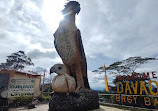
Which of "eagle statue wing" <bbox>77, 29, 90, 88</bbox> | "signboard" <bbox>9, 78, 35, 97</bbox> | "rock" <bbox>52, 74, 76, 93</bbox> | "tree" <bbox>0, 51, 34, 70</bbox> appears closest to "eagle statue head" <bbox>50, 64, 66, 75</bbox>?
"rock" <bbox>52, 74, 76, 93</bbox>

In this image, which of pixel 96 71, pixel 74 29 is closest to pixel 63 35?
pixel 74 29

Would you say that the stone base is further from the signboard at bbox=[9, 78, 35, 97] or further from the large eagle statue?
the signboard at bbox=[9, 78, 35, 97]

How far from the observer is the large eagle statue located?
192 inches

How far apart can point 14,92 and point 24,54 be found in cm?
2065

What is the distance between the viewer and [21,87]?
5.71 meters

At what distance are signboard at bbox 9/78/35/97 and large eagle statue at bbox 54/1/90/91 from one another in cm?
251

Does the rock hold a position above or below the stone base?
above

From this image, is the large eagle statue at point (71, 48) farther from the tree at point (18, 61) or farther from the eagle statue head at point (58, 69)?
the tree at point (18, 61)

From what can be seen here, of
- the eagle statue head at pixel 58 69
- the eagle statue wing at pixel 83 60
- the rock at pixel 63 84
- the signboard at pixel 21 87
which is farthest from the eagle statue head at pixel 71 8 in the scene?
the signboard at pixel 21 87

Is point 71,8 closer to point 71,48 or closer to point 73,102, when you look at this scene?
point 71,48

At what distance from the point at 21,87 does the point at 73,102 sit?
3.40m

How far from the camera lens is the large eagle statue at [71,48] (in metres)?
4.87

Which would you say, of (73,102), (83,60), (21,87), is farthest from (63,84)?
(21,87)

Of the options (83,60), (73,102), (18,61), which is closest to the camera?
(73,102)
